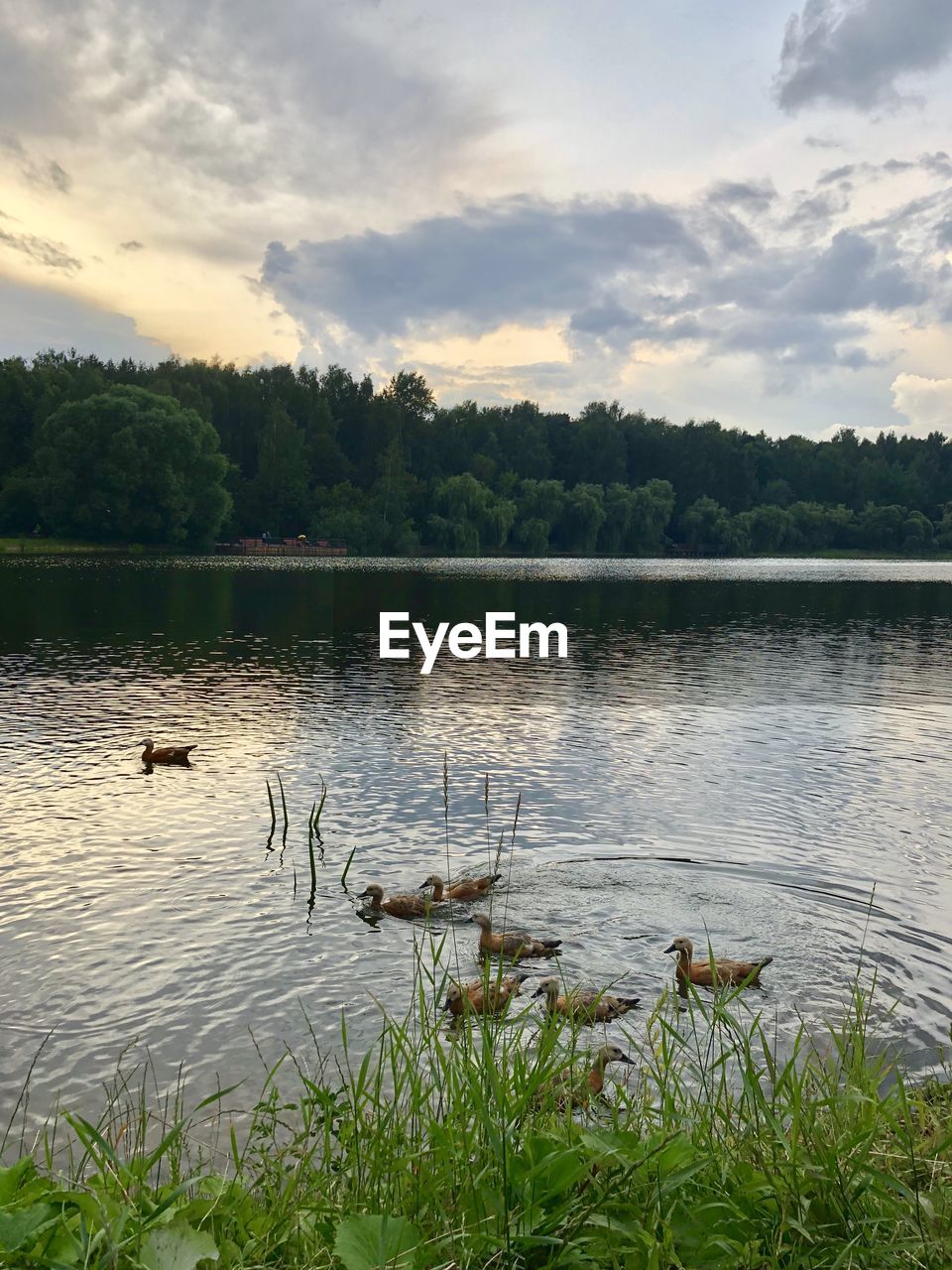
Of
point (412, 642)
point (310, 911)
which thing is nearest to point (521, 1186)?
point (310, 911)

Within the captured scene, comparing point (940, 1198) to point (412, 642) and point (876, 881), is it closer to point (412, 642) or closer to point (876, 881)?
point (876, 881)

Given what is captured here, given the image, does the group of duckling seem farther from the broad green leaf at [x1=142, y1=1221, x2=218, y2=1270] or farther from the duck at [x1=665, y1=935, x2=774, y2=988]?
the broad green leaf at [x1=142, y1=1221, x2=218, y2=1270]

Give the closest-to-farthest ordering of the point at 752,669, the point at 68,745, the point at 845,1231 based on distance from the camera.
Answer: the point at 845,1231
the point at 68,745
the point at 752,669

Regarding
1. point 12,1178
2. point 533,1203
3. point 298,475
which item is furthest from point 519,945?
point 298,475

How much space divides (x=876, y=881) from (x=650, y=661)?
23.9 metres

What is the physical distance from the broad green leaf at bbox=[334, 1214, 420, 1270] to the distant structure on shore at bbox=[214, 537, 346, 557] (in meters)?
130

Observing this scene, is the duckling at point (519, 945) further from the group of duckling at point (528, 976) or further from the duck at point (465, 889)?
the duck at point (465, 889)

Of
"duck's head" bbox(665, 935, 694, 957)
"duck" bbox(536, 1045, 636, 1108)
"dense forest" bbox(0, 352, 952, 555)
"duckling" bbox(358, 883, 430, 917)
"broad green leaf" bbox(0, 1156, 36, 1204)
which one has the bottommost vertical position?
"duckling" bbox(358, 883, 430, 917)

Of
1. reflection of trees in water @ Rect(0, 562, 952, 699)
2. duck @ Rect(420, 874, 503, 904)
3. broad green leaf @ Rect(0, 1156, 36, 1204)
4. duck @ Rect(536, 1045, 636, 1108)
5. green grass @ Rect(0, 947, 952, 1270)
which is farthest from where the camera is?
reflection of trees in water @ Rect(0, 562, 952, 699)

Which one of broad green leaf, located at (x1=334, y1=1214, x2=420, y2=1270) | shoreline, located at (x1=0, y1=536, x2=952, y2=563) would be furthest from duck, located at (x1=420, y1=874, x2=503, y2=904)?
shoreline, located at (x1=0, y1=536, x2=952, y2=563)

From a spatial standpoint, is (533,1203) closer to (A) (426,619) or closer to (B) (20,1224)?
(B) (20,1224)

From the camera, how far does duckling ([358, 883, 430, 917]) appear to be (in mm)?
11562

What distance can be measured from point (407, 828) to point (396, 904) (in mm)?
3716

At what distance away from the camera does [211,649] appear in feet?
119
